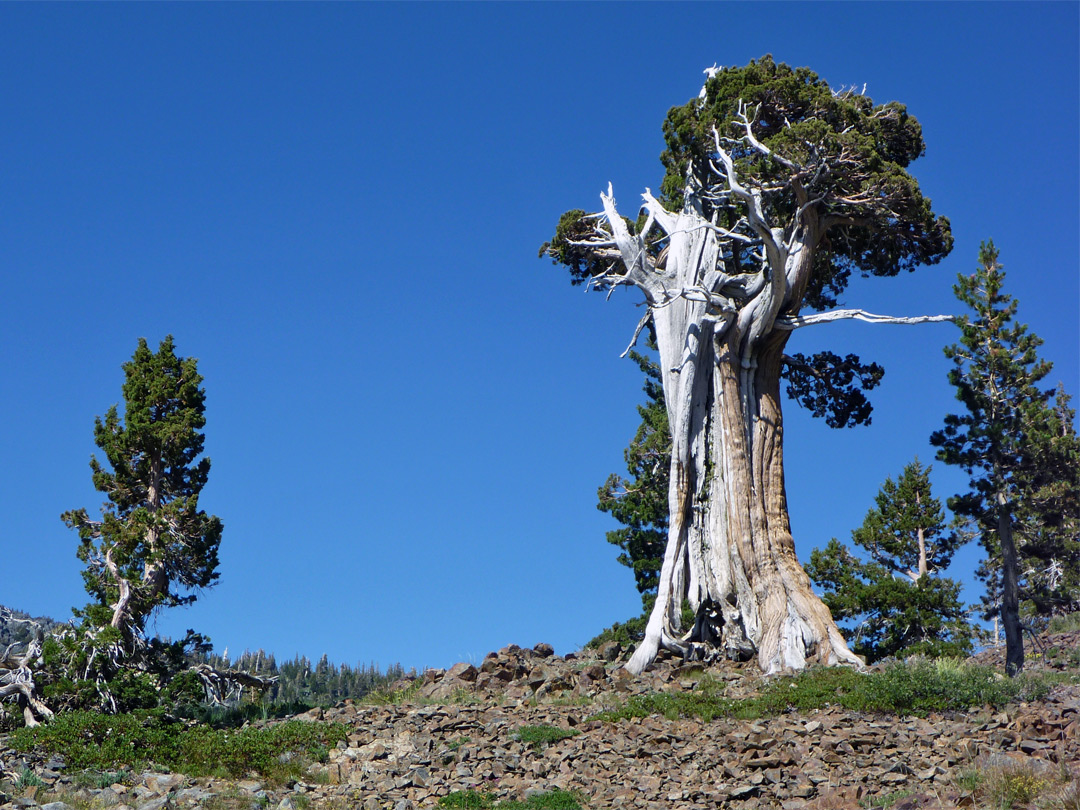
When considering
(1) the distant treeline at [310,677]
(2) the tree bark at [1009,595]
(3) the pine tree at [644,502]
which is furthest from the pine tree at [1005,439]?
(1) the distant treeline at [310,677]

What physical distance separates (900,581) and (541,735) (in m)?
13.6

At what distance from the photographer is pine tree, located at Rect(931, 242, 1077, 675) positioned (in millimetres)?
28672

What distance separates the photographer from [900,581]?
25688mm

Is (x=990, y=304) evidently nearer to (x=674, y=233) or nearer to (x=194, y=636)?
(x=674, y=233)

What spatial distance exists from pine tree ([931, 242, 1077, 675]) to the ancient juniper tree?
5.66 metres

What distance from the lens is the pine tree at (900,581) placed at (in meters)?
25.2

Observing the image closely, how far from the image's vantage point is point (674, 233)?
24875 millimetres

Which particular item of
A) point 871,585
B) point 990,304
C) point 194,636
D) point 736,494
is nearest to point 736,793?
point 736,494

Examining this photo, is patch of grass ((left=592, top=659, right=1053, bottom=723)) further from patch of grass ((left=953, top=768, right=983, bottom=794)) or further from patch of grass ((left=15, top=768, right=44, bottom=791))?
patch of grass ((left=15, top=768, right=44, bottom=791))

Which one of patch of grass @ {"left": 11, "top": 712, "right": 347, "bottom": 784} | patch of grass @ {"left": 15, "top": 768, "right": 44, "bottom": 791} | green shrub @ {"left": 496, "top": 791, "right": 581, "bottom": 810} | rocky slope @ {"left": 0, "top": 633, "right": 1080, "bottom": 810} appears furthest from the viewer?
patch of grass @ {"left": 11, "top": 712, "right": 347, "bottom": 784}

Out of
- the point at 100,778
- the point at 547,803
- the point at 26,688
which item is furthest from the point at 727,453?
the point at 26,688

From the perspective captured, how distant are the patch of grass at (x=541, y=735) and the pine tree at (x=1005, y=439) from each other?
15.9m

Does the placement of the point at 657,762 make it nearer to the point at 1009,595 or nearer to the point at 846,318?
the point at 846,318

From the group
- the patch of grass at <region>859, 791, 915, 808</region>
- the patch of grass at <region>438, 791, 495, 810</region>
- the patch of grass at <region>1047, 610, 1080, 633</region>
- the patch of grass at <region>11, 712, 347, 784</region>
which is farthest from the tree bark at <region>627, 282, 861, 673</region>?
the patch of grass at <region>1047, 610, 1080, 633</region>
